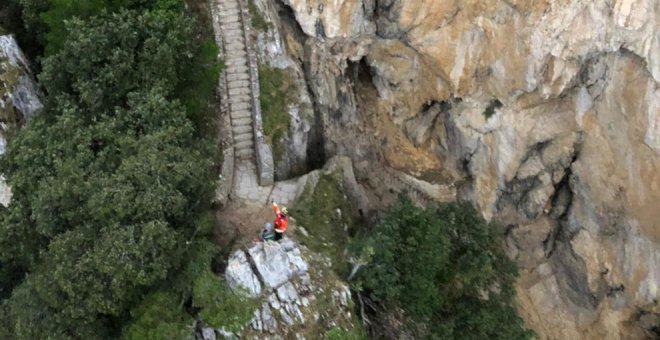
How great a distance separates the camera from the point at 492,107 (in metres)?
21.5

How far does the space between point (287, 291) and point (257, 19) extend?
35.1ft

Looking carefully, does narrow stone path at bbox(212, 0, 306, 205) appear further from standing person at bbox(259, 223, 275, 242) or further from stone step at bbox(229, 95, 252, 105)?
standing person at bbox(259, 223, 275, 242)

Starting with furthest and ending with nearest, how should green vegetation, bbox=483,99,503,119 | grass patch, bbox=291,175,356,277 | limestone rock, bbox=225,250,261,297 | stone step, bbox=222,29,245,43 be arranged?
1. green vegetation, bbox=483,99,503,119
2. stone step, bbox=222,29,245,43
3. grass patch, bbox=291,175,356,277
4. limestone rock, bbox=225,250,261,297

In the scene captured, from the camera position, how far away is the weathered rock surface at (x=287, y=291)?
14.2 metres

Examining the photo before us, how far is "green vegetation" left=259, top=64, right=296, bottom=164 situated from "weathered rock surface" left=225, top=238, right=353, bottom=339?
5.06m

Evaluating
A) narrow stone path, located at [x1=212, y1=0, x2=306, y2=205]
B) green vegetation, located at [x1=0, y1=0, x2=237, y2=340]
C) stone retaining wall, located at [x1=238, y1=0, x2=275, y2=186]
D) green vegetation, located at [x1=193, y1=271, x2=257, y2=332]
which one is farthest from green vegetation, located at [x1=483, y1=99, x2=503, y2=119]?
green vegetation, located at [x1=193, y1=271, x2=257, y2=332]

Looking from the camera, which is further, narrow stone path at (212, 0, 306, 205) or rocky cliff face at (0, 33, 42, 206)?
narrow stone path at (212, 0, 306, 205)

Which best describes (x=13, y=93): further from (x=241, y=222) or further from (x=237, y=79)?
(x=241, y=222)

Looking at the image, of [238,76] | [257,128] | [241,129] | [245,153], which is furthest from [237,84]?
[245,153]

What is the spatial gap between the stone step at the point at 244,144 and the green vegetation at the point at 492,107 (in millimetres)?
9516

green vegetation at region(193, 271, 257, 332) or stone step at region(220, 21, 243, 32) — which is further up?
stone step at region(220, 21, 243, 32)

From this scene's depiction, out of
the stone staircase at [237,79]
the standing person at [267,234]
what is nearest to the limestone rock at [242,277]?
the standing person at [267,234]

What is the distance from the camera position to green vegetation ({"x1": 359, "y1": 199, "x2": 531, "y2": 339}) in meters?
15.3

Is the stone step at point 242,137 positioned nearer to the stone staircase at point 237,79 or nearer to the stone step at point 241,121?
the stone staircase at point 237,79
